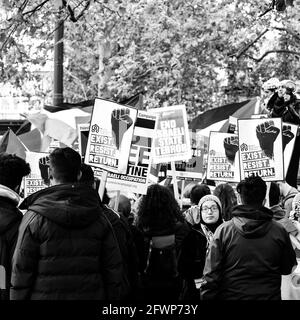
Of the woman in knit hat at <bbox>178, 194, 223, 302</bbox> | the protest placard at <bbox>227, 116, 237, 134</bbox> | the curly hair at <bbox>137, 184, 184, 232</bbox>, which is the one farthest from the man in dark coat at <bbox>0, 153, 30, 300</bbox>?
the protest placard at <bbox>227, 116, 237, 134</bbox>

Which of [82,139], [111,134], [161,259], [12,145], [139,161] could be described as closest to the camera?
[161,259]

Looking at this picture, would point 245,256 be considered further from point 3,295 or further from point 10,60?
point 10,60

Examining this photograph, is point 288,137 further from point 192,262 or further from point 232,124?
point 192,262

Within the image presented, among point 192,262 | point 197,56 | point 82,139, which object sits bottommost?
point 192,262

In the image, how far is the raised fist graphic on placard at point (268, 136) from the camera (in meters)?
7.96

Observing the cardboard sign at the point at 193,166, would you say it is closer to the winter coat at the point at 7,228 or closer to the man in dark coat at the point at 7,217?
the man in dark coat at the point at 7,217

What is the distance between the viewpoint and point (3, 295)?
4.64 m

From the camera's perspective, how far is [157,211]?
19.4 feet

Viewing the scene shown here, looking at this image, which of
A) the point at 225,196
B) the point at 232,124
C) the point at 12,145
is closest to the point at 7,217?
the point at 225,196

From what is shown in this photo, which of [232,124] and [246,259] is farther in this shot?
[232,124]

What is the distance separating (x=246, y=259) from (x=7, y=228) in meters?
1.55

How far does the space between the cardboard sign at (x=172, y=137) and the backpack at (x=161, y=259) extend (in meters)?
3.76
